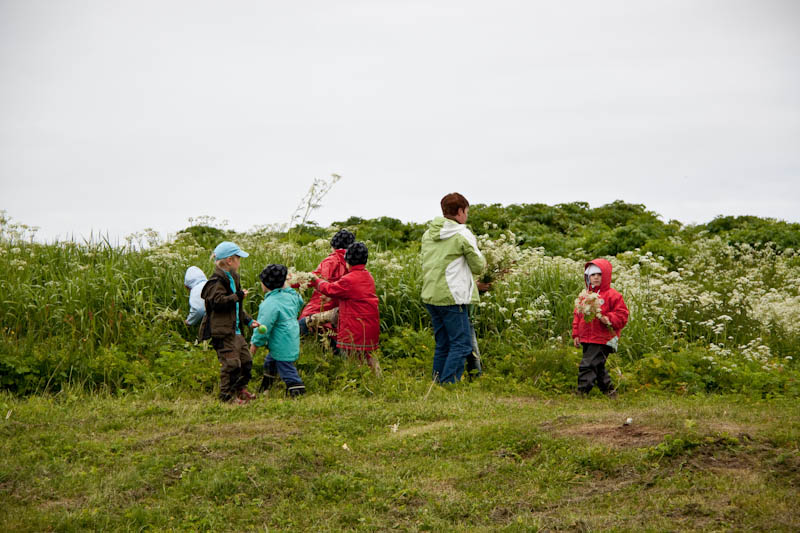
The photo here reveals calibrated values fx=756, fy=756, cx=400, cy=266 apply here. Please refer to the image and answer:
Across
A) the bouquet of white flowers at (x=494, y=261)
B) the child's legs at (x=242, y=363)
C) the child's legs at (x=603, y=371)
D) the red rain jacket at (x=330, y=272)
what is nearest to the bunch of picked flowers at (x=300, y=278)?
the red rain jacket at (x=330, y=272)

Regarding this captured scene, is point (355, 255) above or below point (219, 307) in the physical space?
above

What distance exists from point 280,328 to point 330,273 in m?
1.38

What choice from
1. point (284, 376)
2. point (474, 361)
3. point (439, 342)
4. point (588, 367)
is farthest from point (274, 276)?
point (588, 367)

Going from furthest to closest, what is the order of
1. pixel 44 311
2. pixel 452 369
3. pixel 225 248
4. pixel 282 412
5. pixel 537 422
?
pixel 44 311 < pixel 452 369 < pixel 225 248 < pixel 282 412 < pixel 537 422

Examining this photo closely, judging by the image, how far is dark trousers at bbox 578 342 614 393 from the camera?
8391mm

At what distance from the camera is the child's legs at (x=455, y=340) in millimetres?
8805

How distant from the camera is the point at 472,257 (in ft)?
28.8

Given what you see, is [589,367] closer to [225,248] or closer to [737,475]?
[737,475]

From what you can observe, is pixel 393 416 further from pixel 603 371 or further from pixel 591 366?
pixel 603 371

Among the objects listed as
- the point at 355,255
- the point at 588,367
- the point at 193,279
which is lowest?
the point at 588,367

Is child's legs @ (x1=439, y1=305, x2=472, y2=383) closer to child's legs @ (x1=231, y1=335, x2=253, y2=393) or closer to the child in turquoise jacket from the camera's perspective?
the child in turquoise jacket

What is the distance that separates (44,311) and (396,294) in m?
4.79

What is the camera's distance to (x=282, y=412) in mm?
7441

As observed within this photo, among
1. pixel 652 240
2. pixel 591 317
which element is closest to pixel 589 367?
pixel 591 317
